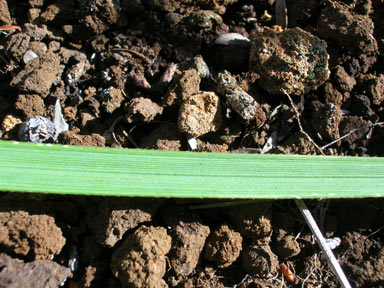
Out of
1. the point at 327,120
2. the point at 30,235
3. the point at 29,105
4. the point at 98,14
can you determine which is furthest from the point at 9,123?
the point at 327,120

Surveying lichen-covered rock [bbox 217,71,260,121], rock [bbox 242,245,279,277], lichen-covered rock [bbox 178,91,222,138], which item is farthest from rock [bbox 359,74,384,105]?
rock [bbox 242,245,279,277]

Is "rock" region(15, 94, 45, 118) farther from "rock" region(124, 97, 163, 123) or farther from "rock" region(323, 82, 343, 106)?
"rock" region(323, 82, 343, 106)

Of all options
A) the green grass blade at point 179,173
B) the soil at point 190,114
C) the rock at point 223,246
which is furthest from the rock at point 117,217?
the rock at point 223,246

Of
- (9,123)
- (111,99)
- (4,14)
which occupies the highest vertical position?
(4,14)

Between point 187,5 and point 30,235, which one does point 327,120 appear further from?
point 30,235

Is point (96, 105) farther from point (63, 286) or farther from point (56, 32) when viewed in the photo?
point (63, 286)

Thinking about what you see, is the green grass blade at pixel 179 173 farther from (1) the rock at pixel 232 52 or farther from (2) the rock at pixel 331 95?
(1) the rock at pixel 232 52

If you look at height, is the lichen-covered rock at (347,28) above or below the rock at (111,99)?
above
